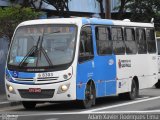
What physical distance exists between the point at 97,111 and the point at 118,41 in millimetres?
4062

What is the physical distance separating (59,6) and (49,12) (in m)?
7.60

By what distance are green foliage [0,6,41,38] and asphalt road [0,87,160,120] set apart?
344 cm

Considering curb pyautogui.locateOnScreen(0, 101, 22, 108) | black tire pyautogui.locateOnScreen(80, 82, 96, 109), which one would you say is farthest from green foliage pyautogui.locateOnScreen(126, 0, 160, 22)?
black tire pyautogui.locateOnScreen(80, 82, 96, 109)

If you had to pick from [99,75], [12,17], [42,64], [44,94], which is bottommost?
[44,94]

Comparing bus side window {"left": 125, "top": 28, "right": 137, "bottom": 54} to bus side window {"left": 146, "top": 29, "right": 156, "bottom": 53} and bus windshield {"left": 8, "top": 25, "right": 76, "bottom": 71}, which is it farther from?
bus windshield {"left": 8, "top": 25, "right": 76, "bottom": 71}

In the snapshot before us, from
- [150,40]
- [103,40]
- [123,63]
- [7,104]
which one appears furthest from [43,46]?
[150,40]

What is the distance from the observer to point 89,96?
1777cm

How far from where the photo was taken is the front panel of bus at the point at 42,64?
1677 centimetres

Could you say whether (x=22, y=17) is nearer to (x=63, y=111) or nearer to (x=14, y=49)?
(x=14, y=49)

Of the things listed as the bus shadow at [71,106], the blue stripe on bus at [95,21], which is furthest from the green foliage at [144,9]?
the blue stripe on bus at [95,21]

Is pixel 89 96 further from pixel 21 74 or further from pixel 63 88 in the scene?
pixel 21 74

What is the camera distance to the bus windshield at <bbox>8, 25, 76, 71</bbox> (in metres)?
17.0

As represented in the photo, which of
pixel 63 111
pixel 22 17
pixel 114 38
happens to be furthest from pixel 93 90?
pixel 22 17

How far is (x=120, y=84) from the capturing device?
793 inches
